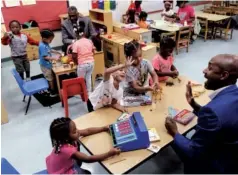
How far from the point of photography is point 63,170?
1.79 meters

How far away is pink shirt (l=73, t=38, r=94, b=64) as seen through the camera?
370 cm

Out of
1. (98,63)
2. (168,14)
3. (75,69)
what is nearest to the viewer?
(75,69)

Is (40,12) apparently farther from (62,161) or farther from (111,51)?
(62,161)


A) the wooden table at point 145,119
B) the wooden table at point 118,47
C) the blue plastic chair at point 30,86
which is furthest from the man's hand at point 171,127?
the wooden table at point 118,47

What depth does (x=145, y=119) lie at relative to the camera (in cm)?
212

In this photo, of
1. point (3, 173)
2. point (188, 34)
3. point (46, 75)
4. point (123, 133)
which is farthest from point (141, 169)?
point (188, 34)

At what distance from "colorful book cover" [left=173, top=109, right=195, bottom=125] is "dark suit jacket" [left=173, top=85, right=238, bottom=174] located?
431 millimetres

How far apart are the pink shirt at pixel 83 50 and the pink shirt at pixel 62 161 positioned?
2178 millimetres

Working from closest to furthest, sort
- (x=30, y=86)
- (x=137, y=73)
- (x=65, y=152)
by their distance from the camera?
(x=65, y=152) → (x=137, y=73) → (x=30, y=86)

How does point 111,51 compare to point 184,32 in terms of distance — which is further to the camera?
point 184,32

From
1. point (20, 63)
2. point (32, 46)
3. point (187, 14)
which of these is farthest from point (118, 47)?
point (187, 14)

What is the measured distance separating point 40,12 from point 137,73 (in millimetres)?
4476

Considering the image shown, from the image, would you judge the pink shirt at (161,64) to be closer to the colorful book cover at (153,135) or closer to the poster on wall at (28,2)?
the colorful book cover at (153,135)

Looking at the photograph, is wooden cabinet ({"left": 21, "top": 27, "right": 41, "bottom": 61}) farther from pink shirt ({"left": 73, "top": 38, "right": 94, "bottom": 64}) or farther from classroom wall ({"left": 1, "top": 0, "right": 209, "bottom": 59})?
pink shirt ({"left": 73, "top": 38, "right": 94, "bottom": 64})
